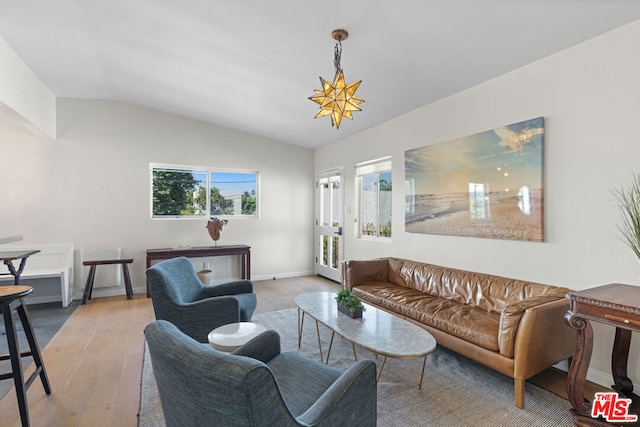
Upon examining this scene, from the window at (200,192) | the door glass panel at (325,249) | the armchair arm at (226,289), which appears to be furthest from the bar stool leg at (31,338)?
the door glass panel at (325,249)

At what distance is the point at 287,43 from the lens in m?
2.83

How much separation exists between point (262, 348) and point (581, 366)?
1857mm

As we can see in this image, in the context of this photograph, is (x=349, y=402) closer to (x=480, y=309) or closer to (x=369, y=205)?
(x=480, y=309)

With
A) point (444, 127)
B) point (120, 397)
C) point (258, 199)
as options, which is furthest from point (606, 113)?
point (258, 199)

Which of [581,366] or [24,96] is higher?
[24,96]

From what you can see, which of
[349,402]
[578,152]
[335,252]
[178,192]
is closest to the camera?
[349,402]

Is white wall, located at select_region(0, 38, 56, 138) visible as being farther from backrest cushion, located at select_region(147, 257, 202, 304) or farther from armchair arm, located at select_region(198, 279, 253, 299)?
armchair arm, located at select_region(198, 279, 253, 299)

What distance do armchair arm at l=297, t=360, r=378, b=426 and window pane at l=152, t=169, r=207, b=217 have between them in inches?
189

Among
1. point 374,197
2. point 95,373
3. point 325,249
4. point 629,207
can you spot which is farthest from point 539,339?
point 325,249

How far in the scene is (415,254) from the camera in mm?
3957

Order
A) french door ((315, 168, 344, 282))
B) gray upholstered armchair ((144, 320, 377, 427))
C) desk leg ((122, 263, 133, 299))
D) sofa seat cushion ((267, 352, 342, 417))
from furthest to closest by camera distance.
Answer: french door ((315, 168, 344, 282)) → desk leg ((122, 263, 133, 299)) → sofa seat cushion ((267, 352, 342, 417)) → gray upholstered armchair ((144, 320, 377, 427))

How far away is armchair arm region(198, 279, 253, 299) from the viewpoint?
305 centimetres

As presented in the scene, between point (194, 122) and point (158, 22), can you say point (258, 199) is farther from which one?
point (158, 22)

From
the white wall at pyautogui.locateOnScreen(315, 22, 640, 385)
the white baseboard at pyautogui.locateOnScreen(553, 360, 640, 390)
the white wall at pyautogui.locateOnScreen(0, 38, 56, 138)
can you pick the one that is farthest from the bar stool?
the white baseboard at pyautogui.locateOnScreen(553, 360, 640, 390)
